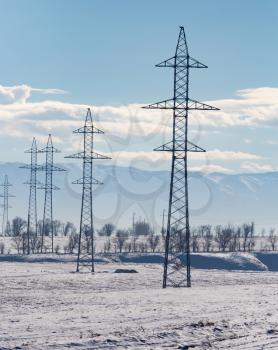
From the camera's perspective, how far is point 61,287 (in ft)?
187

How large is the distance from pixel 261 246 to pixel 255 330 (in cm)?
15956

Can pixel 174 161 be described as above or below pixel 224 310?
above

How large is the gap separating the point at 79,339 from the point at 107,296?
18246 millimetres

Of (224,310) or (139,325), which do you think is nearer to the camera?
(139,325)

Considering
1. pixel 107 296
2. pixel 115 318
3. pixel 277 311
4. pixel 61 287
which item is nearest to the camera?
pixel 115 318

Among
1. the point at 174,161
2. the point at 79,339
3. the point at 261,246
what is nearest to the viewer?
the point at 79,339

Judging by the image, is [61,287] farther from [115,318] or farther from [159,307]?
[115,318]

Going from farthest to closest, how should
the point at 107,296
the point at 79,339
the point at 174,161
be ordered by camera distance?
the point at 174,161 → the point at 107,296 → the point at 79,339

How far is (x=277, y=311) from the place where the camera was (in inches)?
1442

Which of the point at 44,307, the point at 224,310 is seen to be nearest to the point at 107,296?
the point at 44,307

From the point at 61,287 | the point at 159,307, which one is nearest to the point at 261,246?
the point at 61,287

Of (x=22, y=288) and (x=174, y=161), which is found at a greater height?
(x=174, y=161)

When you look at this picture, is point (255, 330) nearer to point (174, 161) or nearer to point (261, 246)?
point (174, 161)

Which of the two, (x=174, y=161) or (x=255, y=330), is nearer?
(x=255, y=330)
